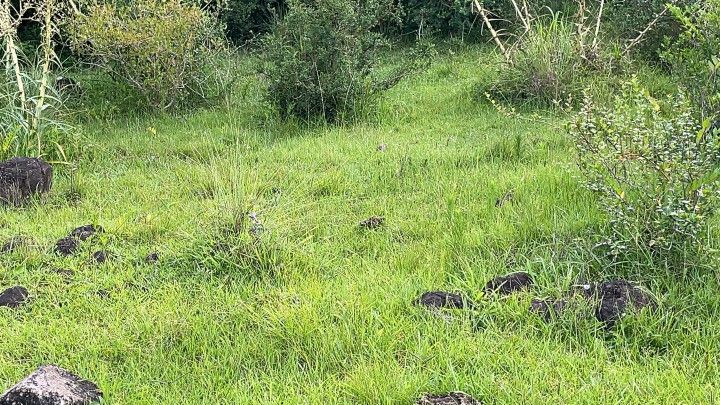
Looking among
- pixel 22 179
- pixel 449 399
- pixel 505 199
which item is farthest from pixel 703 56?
pixel 22 179

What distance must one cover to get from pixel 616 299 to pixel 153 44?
20.2 feet

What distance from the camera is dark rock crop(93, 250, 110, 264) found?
12.8 ft

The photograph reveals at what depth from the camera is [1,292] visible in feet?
11.6

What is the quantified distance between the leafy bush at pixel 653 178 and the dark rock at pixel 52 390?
2.45 m

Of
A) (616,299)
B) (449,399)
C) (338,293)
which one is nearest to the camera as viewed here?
(449,399)

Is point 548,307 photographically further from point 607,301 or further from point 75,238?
point 75,238

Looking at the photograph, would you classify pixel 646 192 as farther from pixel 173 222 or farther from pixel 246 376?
pixel 173 222

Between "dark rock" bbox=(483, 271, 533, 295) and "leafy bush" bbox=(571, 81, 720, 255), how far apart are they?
1.49ft

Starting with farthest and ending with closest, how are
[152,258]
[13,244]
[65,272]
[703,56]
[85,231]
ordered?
[85,231], [13,244], [703,56], [152,258], [65,272]

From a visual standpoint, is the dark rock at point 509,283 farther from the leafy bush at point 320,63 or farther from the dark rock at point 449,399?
the leafy bush at point 320,63

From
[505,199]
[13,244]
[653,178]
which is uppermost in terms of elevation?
[653,178]

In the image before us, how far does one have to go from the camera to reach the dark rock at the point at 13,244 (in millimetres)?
4060

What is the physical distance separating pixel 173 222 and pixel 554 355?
2.70 m

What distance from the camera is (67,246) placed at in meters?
4.02
